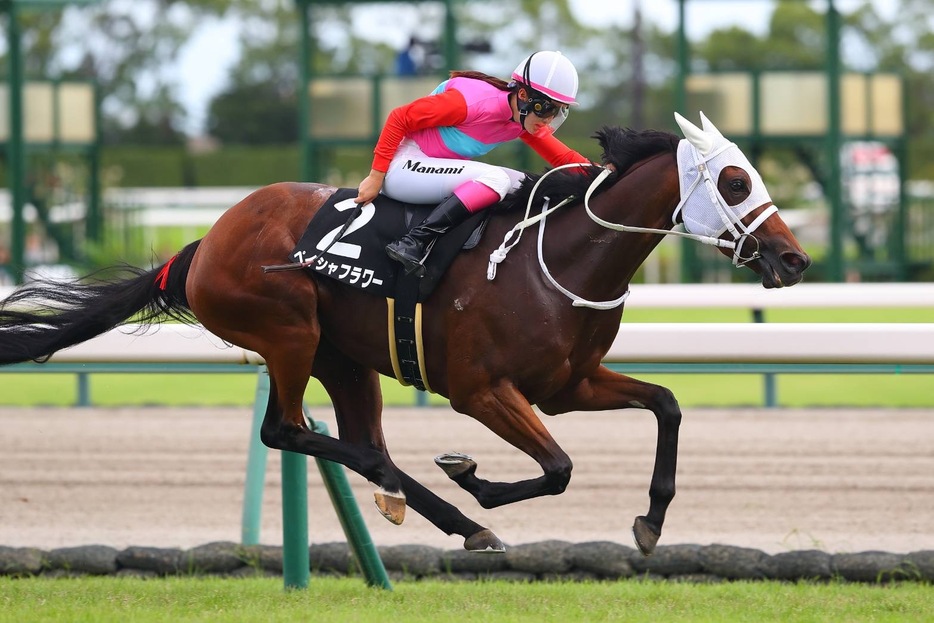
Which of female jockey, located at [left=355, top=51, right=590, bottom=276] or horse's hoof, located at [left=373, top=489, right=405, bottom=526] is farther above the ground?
female jockey, located at [left=355, top=51, right=590, bottom=276]

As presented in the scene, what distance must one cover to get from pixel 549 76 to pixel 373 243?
0.81 m

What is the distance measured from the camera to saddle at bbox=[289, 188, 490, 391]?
4871 mm

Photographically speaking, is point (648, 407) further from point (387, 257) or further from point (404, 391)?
point (404, 391)

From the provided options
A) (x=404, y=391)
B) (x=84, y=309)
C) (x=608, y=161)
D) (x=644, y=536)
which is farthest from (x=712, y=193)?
(x=404, y=391)

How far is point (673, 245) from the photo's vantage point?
90.4 ft

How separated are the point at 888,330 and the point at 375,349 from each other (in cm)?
218

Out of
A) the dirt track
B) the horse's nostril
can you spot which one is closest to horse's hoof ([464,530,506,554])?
the horse's nostril

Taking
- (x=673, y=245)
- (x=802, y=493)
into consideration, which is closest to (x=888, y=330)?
(x=802, y=493)

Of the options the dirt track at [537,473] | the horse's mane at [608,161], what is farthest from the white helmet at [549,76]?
the dirt track at [537,473]

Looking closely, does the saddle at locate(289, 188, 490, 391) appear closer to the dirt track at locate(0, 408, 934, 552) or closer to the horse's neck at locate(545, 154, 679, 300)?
the horse's neck at locate(545, 154, 679, 300)

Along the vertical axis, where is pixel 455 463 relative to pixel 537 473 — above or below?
above

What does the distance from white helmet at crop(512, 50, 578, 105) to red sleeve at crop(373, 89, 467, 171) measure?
22cm

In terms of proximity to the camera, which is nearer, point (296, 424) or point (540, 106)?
point (540, 106)

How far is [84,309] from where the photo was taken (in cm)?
558
